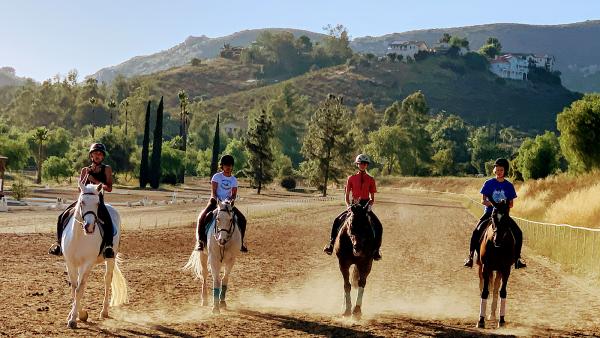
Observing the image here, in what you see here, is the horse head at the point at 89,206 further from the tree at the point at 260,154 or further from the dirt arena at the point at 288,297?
the tree at the point at 260,154

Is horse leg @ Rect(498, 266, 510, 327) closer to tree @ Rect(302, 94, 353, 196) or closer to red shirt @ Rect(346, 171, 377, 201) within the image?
red shirt @ Rect(346, 171, 377, 201)

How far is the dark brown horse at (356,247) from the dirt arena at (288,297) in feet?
1.93

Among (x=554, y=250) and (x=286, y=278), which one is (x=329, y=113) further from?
(x=286, y=278)

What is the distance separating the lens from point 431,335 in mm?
13156

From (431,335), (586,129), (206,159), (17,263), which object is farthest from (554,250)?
(206,159)

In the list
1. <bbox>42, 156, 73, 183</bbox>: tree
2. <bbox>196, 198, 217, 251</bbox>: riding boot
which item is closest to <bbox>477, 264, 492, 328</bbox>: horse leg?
<bbox>196, 198, 217, 251</bbox>: riding boot

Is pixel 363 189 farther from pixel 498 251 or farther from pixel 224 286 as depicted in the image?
pixel 224 286

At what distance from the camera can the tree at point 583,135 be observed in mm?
61688

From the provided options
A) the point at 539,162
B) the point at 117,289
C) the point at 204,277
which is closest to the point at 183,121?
the point at 539,162

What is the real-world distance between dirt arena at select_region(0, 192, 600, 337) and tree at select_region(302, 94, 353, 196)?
77.3m

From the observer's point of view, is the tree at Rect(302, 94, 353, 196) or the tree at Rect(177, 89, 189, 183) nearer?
the tree at Rect(302, 94, 353, 196)

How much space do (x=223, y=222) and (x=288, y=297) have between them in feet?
12.8

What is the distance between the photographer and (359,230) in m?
14.5

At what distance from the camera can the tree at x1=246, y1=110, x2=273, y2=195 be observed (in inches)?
4158
